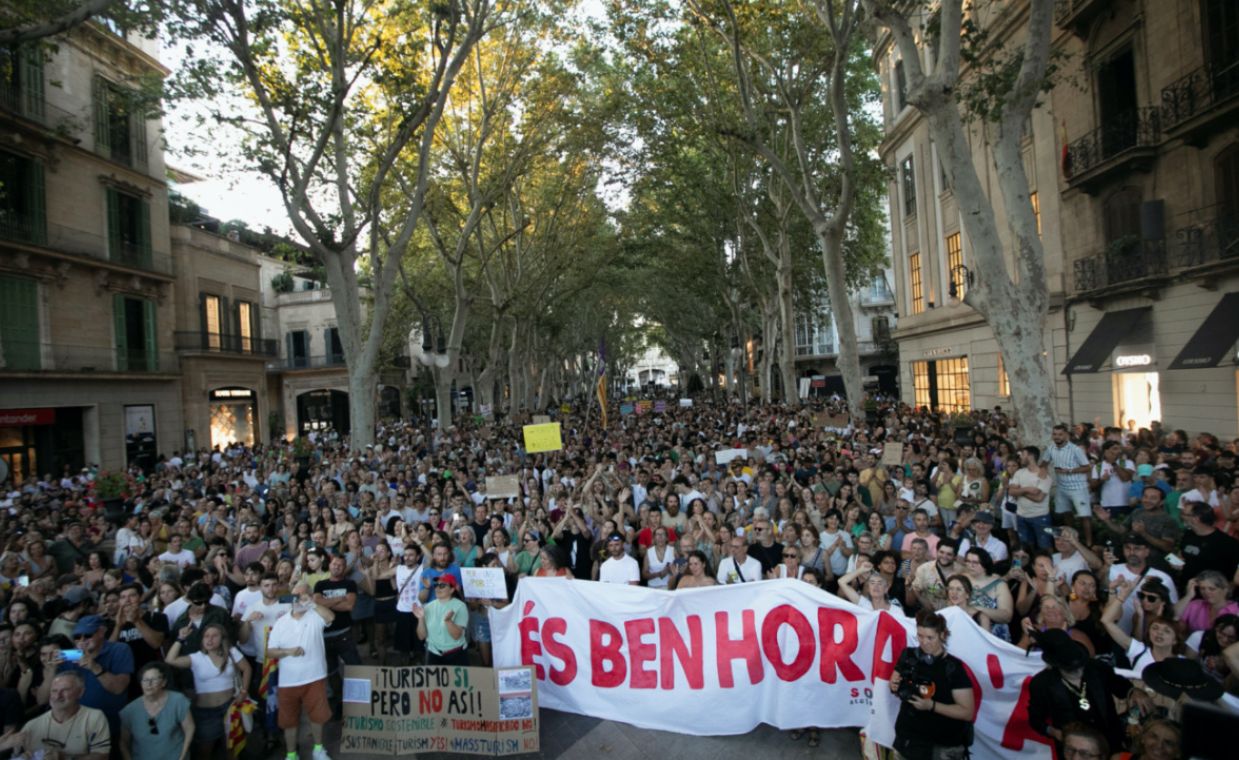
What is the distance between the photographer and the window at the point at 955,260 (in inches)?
1001

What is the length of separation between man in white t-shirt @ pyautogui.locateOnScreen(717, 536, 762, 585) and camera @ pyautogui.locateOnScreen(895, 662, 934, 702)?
2550 millimetres

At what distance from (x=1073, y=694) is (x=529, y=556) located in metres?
5.58

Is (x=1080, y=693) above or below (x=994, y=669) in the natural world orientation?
above

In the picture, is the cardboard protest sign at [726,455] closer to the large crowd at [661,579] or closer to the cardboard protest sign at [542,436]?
the large crowd at [661,579]

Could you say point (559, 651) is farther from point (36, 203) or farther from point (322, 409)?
point (322, 409)

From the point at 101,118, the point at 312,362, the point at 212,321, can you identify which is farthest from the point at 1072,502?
the point at 312,362

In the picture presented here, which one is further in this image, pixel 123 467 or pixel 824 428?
pixel 123 467

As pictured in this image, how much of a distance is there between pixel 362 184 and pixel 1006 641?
21211 mm

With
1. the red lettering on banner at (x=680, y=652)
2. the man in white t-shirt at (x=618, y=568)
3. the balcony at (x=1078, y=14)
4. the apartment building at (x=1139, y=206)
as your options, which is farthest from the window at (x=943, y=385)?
the red lettering on banner at (x=680, y=652)

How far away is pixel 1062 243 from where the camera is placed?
19672 millimetres

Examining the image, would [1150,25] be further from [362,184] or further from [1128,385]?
[362,184]

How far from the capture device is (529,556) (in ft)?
27.8

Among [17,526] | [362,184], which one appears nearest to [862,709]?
[17,526]

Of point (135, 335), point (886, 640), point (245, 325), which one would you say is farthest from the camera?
point (245, 325)
